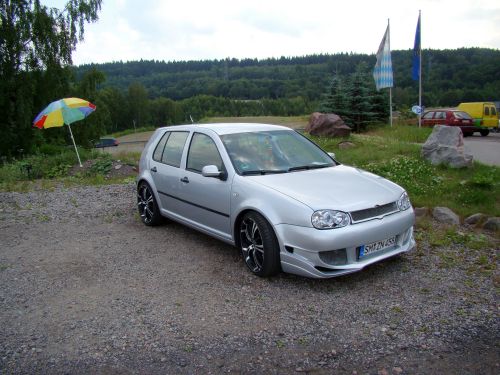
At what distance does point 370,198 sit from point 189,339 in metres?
2.20

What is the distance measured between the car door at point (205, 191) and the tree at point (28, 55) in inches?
810

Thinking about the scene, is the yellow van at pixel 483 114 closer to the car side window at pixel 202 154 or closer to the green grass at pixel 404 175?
the green grass at pixel 404 175

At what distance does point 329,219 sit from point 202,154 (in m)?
2.12

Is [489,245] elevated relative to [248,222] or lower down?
lower down

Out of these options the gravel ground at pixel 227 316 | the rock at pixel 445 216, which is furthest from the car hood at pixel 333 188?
the rock at pixel 445 216

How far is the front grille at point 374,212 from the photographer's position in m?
4.34

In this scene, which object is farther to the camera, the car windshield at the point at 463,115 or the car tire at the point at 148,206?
the car windshield at the point at 463,115

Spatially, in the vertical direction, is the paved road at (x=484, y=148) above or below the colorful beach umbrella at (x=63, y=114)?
below

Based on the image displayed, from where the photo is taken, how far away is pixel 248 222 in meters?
4.82

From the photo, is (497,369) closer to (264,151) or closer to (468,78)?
(264,151)

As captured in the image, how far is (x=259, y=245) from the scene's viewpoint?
15.3 ft

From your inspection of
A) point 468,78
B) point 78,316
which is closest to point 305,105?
point 468,78

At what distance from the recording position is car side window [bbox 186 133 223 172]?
17.9ft

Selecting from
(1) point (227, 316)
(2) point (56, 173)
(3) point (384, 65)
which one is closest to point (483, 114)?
(3) point (384, 65)
